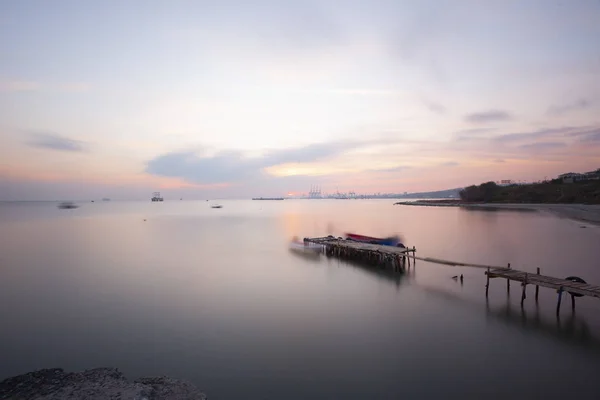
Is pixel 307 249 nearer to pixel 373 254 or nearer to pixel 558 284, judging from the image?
pixel 373 254

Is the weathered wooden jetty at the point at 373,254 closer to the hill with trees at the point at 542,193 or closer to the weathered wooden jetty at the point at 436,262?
the weathered wooden jetty at the point at 436,262

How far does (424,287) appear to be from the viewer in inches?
688

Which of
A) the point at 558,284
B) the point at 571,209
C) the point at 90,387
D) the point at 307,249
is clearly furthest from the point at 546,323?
the point at 571,209

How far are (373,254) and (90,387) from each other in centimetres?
1953

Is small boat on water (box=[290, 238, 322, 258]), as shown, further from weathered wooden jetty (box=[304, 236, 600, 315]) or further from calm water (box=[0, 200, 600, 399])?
calm water (box=[0, 200, 600, 399])

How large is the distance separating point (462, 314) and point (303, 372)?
7693 millimetres

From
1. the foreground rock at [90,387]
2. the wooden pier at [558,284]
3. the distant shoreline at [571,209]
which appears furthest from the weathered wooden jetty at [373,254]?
the distant shoreline at [571,209]

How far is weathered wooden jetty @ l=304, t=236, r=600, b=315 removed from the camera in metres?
12.0

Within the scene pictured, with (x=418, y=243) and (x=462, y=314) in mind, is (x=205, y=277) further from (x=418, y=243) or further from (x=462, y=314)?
(x=418, y=243)

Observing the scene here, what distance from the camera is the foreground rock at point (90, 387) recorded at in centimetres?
707

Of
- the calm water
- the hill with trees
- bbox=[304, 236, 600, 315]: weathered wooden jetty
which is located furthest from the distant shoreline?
bbox=[304, 236, 600, 315]: weathered wooden jetty

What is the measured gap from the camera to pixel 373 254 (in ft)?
79.2

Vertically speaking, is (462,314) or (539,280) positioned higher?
(539,280)

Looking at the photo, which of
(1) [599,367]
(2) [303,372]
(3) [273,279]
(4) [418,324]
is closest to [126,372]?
(2) [303,372]
